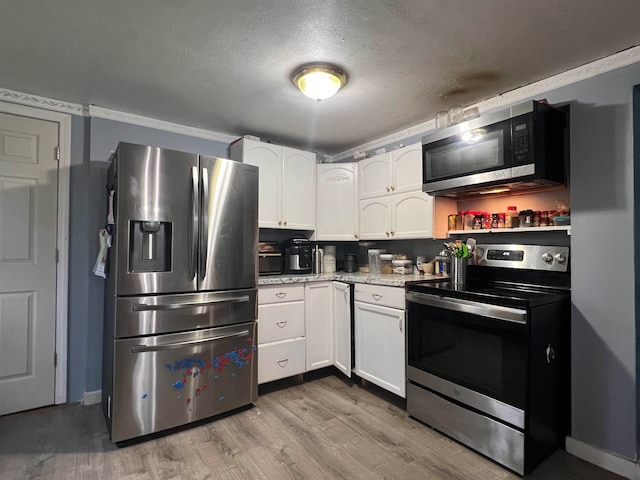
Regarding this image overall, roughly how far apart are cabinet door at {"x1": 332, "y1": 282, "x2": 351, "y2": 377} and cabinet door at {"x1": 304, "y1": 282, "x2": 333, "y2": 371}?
5 centimetres

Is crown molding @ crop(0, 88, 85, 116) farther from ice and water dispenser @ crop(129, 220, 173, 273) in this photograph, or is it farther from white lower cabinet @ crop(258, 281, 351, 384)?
white lower cabinet @ crop(258, 281, 351, 384)

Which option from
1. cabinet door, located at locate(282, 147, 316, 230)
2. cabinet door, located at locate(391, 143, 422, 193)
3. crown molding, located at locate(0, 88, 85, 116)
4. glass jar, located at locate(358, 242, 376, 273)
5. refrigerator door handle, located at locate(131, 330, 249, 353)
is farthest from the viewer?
glass jar, located at locate(358, 242, 376, 273)

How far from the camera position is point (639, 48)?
1.77 metres

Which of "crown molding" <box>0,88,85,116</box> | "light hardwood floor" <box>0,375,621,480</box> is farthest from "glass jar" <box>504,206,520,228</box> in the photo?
"crown molding" <box>0,88,85,116</box>

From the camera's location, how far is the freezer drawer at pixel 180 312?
6.70 feet

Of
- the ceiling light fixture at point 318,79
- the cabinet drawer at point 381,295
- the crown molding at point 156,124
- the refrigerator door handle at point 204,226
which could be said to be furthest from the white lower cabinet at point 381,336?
the crown molding at point 156,124

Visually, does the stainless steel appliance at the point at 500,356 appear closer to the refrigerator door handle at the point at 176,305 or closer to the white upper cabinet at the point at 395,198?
the white upper cabinet at the point at 395,198

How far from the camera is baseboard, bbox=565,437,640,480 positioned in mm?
1746

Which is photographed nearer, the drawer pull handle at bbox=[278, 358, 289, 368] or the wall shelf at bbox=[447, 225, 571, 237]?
the wall shelf at bbox=[447, 225, 571, 237]

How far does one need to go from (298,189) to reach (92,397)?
2345mm

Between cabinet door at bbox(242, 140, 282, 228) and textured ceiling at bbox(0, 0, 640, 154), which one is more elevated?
textured ceiling at bbox(0, 0, 640, 154)

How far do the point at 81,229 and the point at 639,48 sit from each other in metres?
3.67

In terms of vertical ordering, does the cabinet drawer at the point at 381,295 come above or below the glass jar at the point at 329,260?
below

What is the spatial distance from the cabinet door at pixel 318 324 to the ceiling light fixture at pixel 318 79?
1.55 metres
